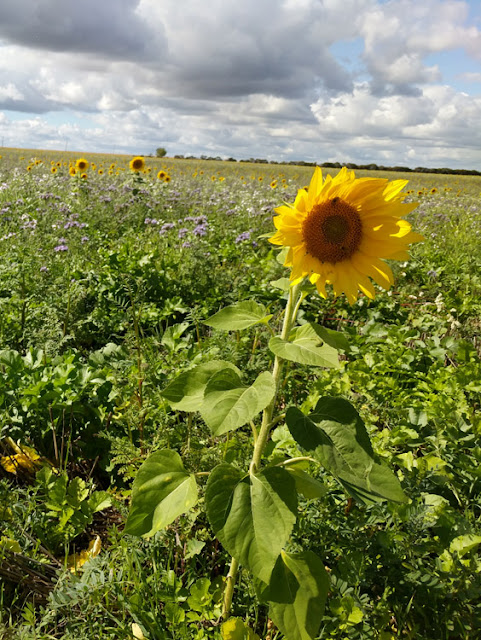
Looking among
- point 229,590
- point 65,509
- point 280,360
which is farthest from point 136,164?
point 229,590

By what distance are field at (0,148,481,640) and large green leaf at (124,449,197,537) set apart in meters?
0.15

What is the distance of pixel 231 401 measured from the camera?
112 cm

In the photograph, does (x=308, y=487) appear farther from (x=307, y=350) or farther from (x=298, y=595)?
(x=307, y=350)

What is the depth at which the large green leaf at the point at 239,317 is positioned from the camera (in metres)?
1.26

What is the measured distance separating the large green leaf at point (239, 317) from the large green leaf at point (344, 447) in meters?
0.27

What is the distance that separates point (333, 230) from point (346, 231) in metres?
0.03

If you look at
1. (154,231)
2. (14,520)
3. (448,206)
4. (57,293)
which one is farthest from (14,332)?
(448,206)

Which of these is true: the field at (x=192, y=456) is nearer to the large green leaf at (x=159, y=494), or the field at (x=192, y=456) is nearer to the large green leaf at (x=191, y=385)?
the large green leaf at (x=191, y=385)

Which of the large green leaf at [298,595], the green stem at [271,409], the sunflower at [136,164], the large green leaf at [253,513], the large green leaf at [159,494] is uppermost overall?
the sunflower at [136,164]

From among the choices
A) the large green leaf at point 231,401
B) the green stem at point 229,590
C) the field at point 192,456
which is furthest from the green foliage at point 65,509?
the large green leaf at point 231,401

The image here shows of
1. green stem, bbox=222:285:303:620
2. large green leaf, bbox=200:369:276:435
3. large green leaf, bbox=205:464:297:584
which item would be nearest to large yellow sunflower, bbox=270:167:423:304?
green stem, bbox=222:285:303:620

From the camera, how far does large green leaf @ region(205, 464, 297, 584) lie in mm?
1071

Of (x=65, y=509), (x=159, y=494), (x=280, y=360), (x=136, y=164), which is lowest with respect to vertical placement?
(x=65, y=509)

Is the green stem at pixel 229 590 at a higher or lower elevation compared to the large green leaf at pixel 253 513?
lower
